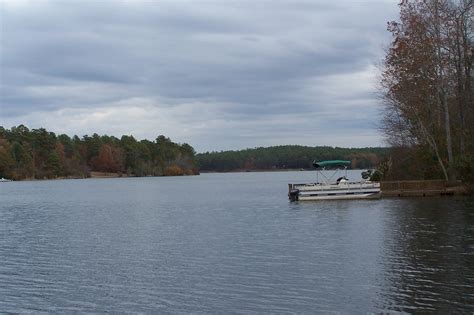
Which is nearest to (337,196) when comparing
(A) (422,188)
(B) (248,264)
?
(A) (422,188)

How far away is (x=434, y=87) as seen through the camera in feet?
193

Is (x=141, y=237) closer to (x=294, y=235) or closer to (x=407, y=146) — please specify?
(x=294, y=235)

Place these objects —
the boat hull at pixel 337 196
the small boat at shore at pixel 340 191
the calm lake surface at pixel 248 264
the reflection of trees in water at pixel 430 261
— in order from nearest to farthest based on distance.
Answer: the reflection of trees in water at pixel 430 261 → the calm lake surface at pixel 248 264 → the boat hull at pixel 337 196 → the small boat at shore at pixel 340 191

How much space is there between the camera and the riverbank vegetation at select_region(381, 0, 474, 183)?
5759 centimetres

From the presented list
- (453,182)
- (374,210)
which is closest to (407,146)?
Result: (453,182)

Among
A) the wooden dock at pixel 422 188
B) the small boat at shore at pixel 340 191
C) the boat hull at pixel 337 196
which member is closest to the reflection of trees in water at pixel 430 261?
the wooden dock at pixel 422 188

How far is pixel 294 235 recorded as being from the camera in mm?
32469

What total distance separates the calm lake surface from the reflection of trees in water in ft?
0.15

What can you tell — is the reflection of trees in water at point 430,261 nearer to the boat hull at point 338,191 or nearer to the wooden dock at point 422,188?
the wooden dock at point 422,188

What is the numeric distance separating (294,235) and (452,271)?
12.5 m

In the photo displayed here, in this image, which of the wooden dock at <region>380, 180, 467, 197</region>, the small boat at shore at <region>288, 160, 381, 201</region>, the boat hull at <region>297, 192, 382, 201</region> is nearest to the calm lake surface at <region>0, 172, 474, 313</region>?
the wooden dock at <region>380, 180, 467, 197</region>

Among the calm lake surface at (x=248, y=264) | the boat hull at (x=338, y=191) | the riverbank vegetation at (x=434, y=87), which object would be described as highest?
the riverbank vegetation at (x=434, y=87)

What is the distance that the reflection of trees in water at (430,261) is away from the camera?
17.1 metres

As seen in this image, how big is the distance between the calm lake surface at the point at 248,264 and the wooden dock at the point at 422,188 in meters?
13.9
